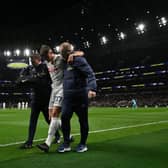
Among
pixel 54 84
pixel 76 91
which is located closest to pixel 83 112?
pixel 76 91

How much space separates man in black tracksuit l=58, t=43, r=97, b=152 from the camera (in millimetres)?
5832

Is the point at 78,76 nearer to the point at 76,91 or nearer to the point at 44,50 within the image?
the point at 76,91

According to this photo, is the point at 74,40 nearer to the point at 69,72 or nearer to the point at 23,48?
the point at 23,48

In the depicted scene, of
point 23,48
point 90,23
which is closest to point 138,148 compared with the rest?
point 90,23

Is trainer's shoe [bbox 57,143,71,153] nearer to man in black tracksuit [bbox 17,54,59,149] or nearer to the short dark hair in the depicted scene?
man in black tracksuit [bbox 17,54,59,149]

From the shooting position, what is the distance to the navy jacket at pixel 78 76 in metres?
5.84

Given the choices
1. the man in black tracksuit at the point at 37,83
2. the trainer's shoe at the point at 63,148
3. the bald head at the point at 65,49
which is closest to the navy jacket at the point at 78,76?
the bald head at the point at 65,49

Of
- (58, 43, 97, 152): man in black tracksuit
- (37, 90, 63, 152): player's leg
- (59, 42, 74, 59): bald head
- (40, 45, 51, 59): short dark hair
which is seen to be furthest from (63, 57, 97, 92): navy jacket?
(40, 45, 51, 59): short dark hair

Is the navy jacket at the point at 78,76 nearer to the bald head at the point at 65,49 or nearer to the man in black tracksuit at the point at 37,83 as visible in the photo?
the bald head at the point at 65,49

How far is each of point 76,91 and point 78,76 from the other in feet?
0.92

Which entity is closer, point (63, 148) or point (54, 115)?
point (63, 148)

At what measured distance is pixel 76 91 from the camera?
19.3 ft

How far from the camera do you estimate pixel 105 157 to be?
17.1ft

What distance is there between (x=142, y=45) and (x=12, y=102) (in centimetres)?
3188
